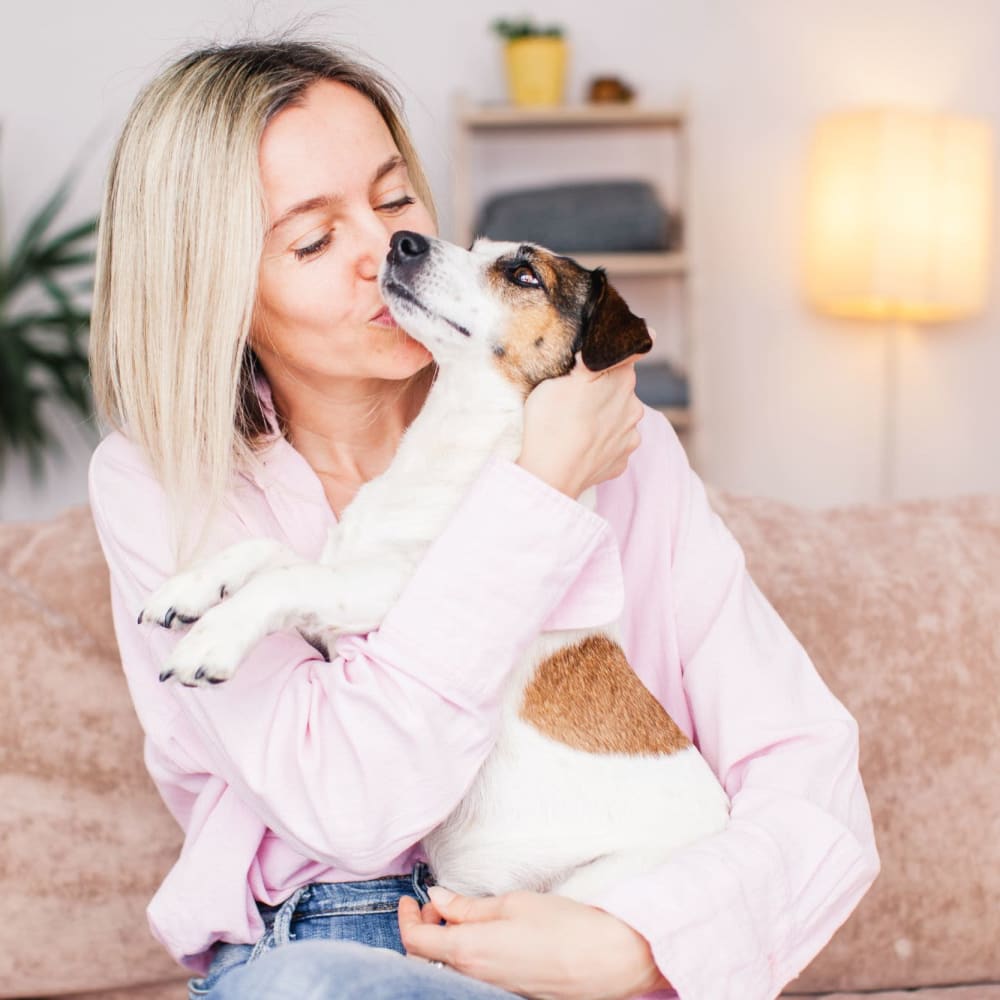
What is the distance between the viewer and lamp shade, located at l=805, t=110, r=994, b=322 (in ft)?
12.8

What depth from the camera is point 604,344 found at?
1421 millimetres

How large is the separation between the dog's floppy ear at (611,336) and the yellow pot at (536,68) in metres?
2.62

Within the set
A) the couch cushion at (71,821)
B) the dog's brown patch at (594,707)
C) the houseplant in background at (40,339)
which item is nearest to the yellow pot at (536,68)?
the houseplant in background at (40,339)

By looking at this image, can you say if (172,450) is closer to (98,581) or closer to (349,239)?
(349,239)

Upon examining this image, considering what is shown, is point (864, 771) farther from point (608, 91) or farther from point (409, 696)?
point (608, 91)

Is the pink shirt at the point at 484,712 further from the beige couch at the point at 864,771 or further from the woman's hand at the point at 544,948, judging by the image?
the beige couch at the point at 864,771

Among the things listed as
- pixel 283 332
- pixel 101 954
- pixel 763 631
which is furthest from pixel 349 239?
pixel 101 954

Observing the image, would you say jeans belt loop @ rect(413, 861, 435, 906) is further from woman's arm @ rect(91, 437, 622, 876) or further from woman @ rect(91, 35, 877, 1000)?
woman's arm @ rect(91, 437, 622, 876)

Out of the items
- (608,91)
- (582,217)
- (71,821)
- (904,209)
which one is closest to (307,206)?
(71,821)

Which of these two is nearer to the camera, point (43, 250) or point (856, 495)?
point (43, 250)

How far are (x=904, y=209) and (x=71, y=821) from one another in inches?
128

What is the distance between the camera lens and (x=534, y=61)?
3900mm

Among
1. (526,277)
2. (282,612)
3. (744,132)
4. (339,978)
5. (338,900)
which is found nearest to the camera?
(339,978)

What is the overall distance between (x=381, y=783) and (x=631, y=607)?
0.49m
